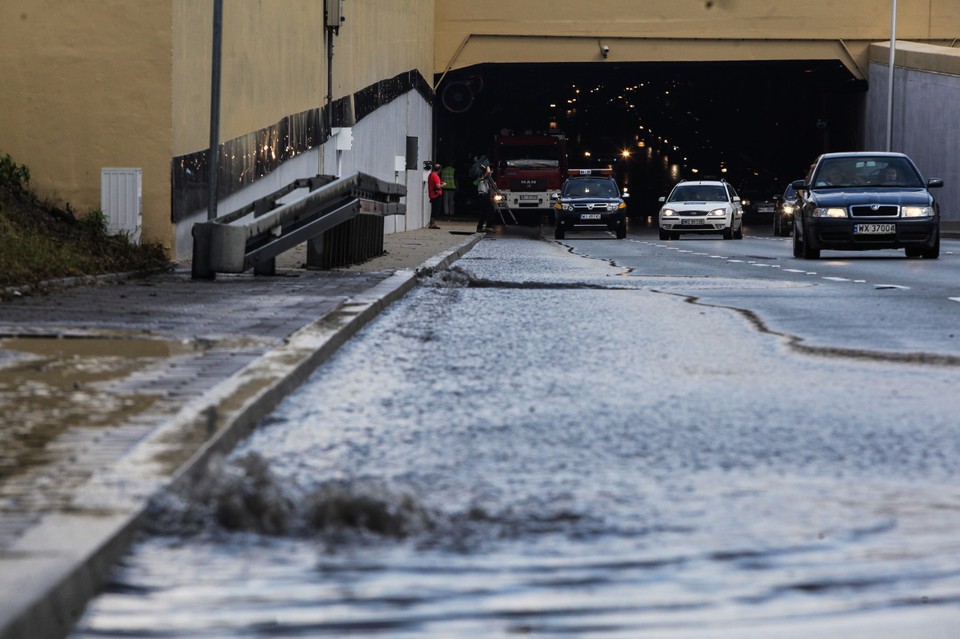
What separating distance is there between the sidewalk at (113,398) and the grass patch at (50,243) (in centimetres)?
43

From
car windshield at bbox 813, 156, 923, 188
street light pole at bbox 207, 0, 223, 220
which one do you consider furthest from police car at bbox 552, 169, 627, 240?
street light pole at bbox 207, 0, 223, 220

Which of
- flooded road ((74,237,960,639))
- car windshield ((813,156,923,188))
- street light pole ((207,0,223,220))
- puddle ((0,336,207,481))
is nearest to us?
flooded road ((74,237,960,639))

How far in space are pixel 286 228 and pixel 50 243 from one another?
3.09 m

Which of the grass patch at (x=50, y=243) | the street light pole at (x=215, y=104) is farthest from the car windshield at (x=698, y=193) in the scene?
the grass patch at (x=50, y=243)

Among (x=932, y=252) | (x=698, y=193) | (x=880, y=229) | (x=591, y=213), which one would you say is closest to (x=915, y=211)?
(x=880, y=229)

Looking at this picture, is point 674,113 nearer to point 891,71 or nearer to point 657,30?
point 657,30

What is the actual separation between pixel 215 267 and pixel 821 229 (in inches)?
467

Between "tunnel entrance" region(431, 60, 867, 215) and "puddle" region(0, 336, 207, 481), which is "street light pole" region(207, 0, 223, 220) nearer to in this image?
"puddle" region(0, 336, 207, 481)

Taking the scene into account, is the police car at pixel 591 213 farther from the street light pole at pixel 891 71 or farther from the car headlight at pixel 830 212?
the car headlight at pixel 830 212

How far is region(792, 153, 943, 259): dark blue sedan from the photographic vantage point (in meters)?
25.0

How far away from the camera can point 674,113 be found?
9656 centimetres

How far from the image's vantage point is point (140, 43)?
753 inches

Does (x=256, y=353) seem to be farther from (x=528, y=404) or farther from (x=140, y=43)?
(x=140, y=43)

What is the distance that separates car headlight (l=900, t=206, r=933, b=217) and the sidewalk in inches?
488
